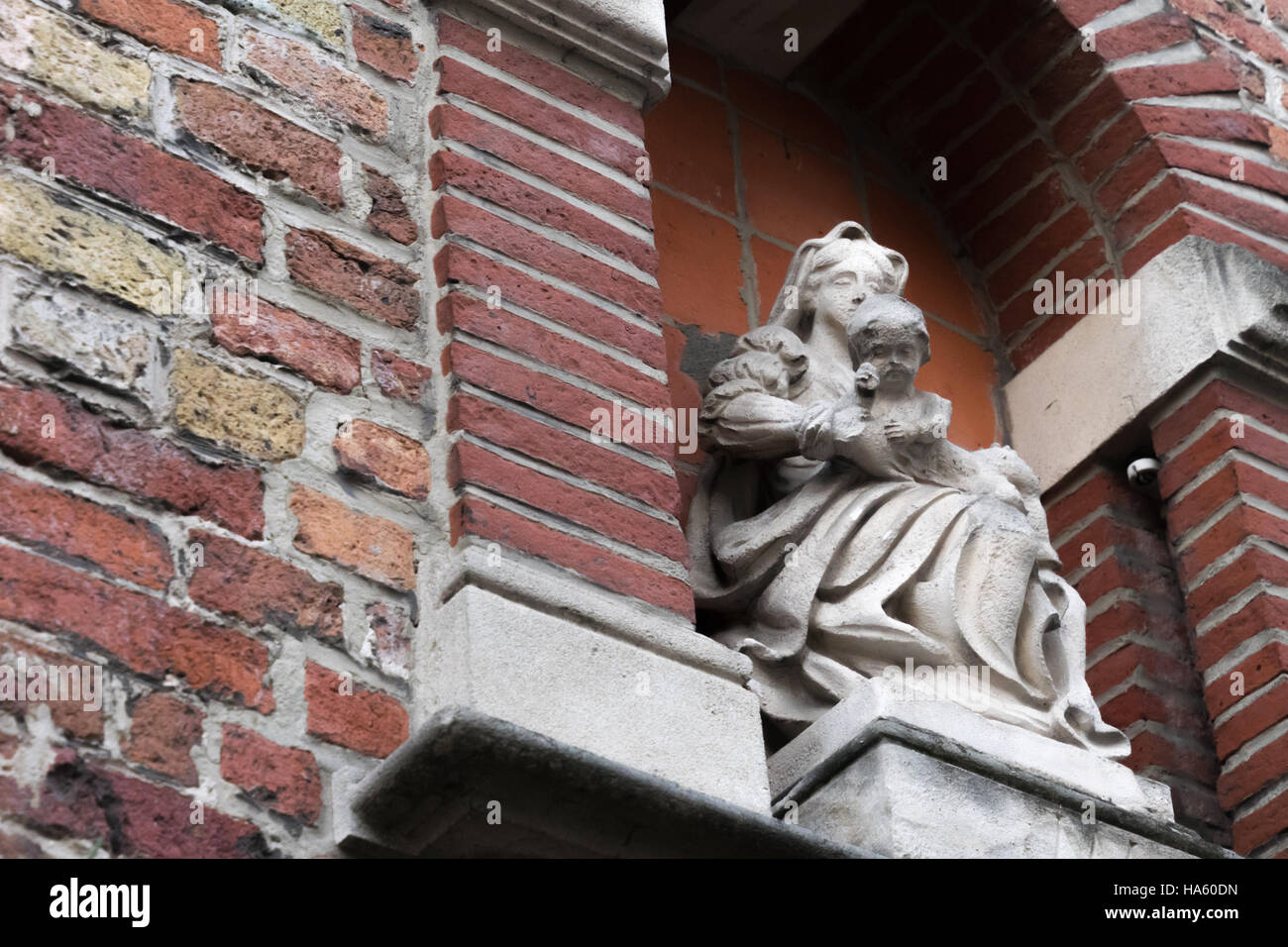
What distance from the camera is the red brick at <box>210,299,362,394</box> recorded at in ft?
9.61

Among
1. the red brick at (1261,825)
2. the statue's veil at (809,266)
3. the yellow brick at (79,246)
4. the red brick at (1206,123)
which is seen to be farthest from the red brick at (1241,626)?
the yellow brick at (79,246)

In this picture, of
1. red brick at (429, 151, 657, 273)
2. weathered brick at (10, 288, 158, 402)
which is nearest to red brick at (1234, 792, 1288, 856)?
red brick at (429, 151, 657, 273)

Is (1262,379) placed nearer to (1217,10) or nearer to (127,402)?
(1217,10)

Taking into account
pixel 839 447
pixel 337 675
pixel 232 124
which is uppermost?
pixel 232 124

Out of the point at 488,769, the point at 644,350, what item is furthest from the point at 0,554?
the point at 644,350

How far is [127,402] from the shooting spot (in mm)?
2770

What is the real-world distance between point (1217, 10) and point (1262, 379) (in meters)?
1.10

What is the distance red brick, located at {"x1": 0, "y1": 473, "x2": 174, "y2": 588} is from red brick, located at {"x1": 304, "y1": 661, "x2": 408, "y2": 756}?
0.22m

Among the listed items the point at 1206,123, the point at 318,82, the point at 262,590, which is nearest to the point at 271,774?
the point at 262,590

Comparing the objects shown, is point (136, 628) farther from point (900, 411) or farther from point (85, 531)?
point (900, 411)

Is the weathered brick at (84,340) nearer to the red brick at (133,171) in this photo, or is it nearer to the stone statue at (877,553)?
the red brick at (133,171)

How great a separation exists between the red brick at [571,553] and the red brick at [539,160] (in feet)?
2.14

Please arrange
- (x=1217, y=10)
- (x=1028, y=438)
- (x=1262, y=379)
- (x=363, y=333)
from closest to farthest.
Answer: (x=363, y=333) < (x=1262, y=379) < (x=1028, y=438) < (x=1217, y=10)

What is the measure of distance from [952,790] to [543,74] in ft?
4.26
